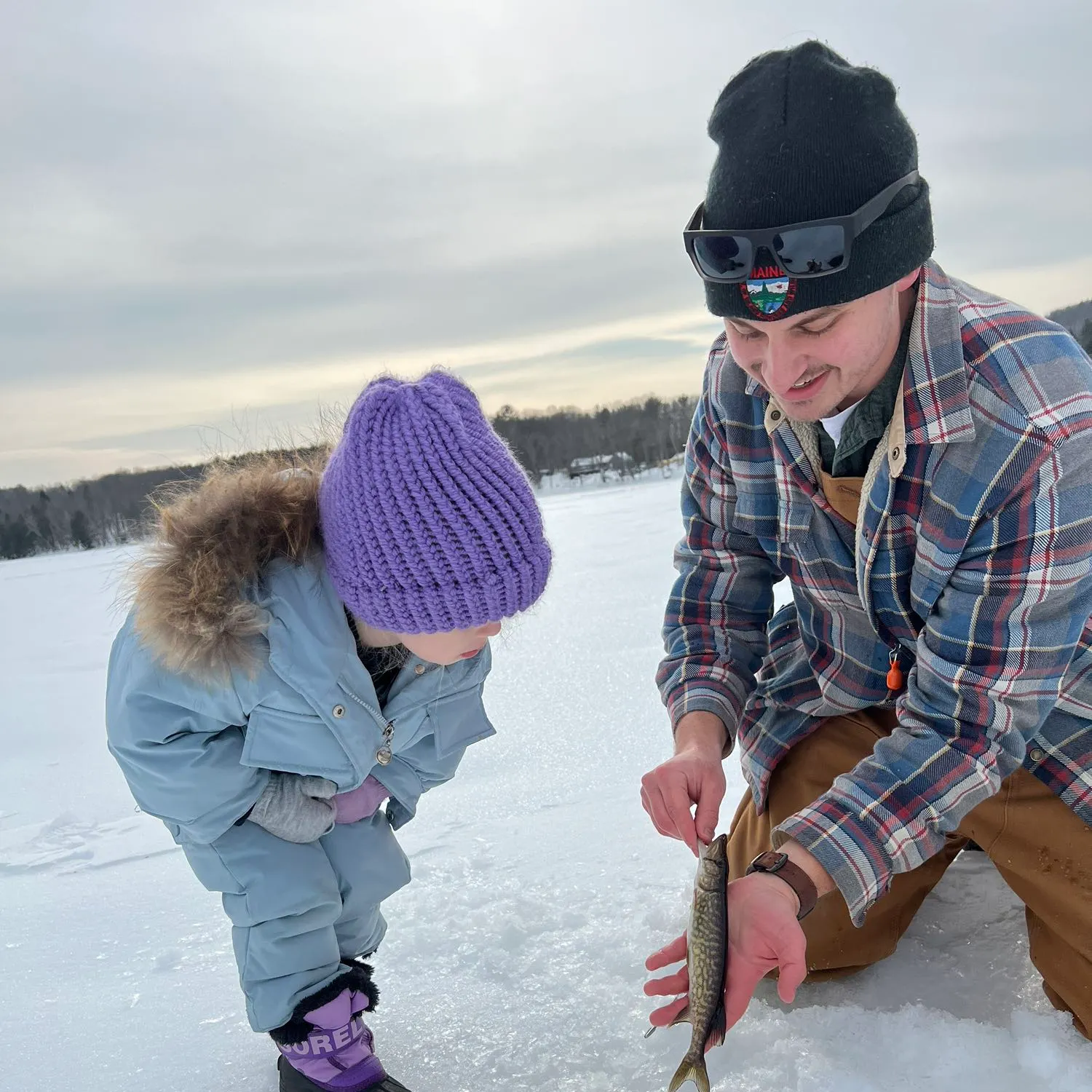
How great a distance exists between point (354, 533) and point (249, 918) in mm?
920

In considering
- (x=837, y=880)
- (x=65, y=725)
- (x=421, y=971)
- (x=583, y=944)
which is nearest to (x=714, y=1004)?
(x=837, y=880)

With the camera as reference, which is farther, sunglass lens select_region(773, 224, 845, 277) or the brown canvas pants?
the brown canvas pants

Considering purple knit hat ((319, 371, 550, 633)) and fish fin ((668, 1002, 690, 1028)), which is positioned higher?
purple knit hat ((319, 371, 550, 633))

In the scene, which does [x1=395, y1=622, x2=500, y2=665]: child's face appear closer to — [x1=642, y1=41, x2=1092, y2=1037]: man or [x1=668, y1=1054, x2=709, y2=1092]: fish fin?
[x1=642, y1=41, x2=1092, y2=1037]: man

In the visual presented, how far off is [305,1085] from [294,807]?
60cm

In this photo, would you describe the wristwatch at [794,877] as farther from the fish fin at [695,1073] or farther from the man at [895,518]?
the fish fin at [695,1073]

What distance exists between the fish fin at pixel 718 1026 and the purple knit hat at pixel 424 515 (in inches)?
35.0

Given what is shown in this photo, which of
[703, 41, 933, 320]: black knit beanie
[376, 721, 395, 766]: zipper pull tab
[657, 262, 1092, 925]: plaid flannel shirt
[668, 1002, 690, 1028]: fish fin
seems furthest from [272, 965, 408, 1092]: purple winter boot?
[703, 41, 933, 320]: black knit beanie

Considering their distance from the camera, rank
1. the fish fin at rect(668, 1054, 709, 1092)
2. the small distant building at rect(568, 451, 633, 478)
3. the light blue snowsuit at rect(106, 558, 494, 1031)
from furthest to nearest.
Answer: the small distant building at rect(568, 451, 633, 478) → the light blue snowsuit at rect(106, 558, 494, 1031) → the fish fin at rect(668, 1054, 709, 1092)

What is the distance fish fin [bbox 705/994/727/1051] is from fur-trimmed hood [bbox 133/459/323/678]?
117 centimetres

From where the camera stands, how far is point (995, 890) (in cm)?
251

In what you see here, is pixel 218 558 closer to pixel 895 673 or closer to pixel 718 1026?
pixel 718 1026

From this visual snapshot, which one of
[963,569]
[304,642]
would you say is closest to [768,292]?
[963,569]

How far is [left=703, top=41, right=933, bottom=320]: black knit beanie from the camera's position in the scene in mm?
1752
